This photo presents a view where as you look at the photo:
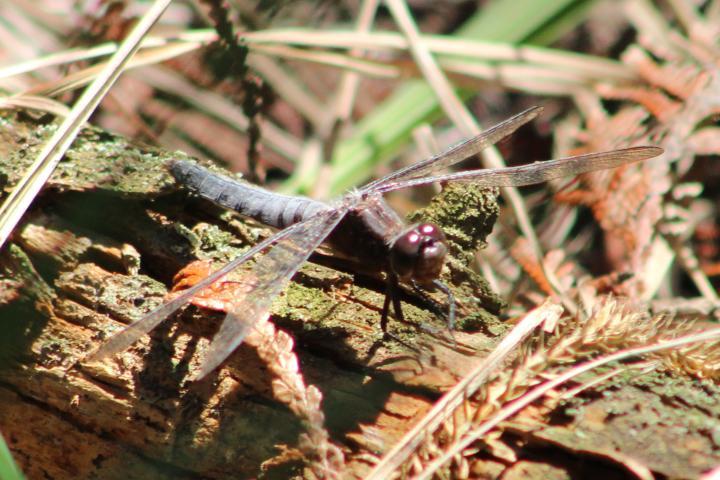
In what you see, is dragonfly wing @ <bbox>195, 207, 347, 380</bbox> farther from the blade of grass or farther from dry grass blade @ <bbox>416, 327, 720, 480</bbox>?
dry grass blade @ <bbox>416, 327, 720, 480</bbox>

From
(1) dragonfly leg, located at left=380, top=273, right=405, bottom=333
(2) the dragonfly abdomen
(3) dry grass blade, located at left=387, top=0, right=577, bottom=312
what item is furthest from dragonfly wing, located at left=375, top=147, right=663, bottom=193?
(3) dry grass blade, located at left=387, top=0, right=577, bottom=312

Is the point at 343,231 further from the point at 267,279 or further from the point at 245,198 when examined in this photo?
the point at 267,279

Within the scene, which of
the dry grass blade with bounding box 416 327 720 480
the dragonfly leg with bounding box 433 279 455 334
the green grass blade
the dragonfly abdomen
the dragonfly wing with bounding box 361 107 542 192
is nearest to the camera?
the dry grass blade with bounding box 416 327 720 480

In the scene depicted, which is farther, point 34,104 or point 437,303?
point 34,104

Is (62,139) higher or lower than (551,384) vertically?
higher

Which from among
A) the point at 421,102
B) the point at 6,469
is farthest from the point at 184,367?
the point at 421,102
